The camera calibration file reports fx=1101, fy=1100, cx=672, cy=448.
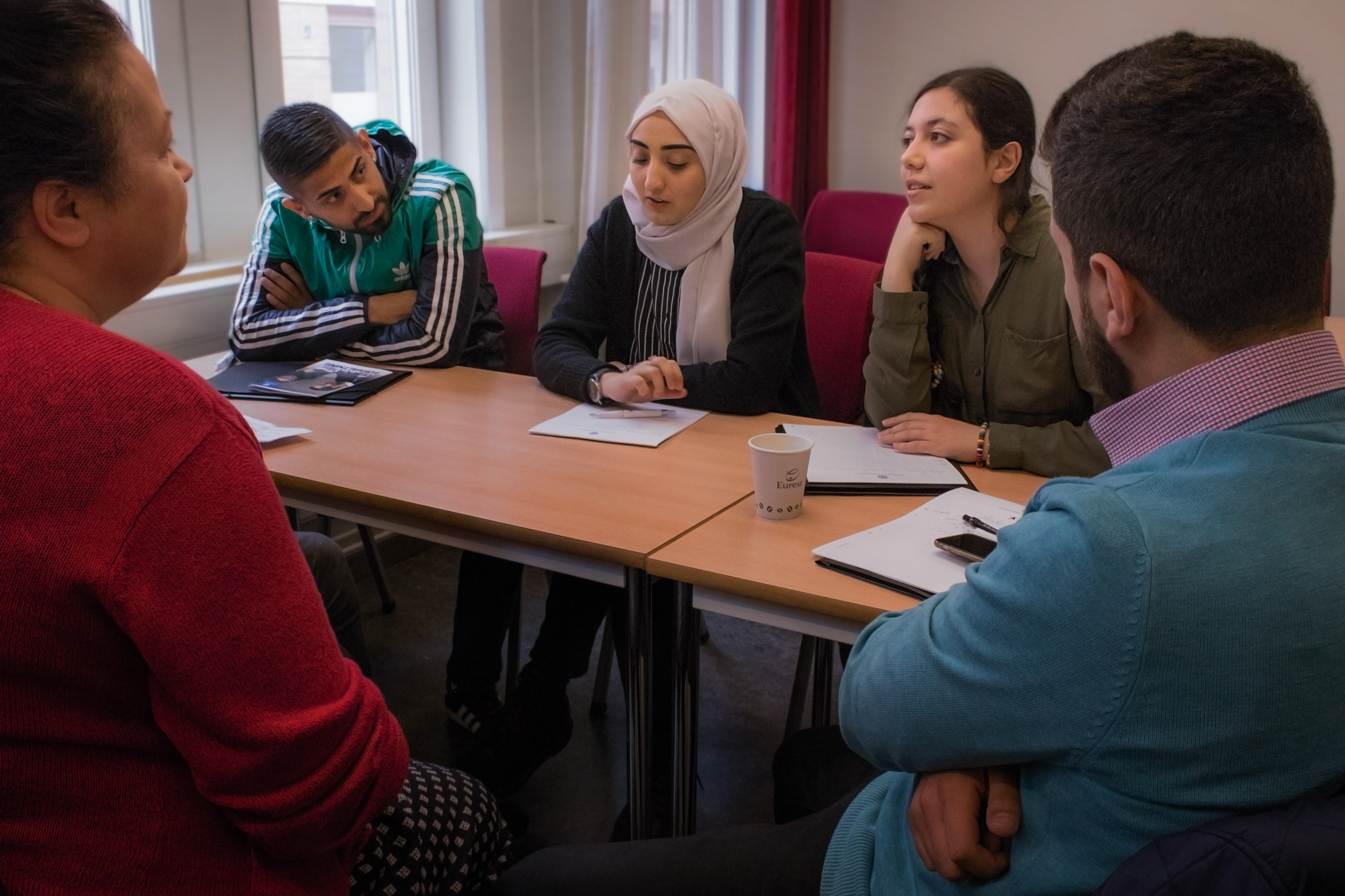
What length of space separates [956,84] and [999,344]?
0.45 metres

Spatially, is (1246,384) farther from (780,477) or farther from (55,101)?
(55,101)

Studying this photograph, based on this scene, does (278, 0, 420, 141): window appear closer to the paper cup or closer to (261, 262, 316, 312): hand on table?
(261, 262, 316, 312): hand on table

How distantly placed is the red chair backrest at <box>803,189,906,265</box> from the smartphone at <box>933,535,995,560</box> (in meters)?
2.16

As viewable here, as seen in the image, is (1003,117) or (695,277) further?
(695,277)

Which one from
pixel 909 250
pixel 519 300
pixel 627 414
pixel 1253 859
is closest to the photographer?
pixel 1253 859

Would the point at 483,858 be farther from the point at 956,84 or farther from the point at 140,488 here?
the point at 956,84

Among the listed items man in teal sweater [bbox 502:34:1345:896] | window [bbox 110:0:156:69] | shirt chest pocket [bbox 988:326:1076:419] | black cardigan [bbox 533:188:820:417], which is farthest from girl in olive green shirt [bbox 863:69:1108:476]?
window [bbox 110:0:156:69]

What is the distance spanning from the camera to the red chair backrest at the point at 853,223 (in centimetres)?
348

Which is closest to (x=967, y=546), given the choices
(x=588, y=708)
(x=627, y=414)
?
(x=627, y=414)

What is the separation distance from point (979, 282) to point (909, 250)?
148mm

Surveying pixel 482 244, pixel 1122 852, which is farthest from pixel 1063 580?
pixel 482 244

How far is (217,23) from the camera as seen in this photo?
262 centimetres

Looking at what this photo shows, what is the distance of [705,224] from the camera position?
2.21 m

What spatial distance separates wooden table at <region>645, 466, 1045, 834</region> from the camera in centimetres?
132
